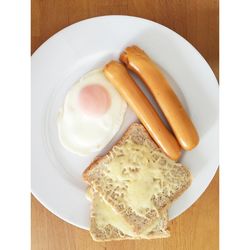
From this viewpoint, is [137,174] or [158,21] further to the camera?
[158,21]

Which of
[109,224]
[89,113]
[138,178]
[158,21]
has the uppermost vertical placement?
[158,21]

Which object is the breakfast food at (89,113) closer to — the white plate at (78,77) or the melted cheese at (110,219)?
the white plate at (78,77)

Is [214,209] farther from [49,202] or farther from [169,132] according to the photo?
[49,202]

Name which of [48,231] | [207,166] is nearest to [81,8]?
[207,166]

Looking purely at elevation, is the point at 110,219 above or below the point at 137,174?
below

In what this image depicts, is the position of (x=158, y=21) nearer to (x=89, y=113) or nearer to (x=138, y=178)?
(x=89, y=113)

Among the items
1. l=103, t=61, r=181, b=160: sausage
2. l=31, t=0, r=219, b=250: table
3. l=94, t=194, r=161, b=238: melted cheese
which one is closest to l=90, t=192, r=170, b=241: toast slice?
l=94, t=194, r=161, b=238: melted cheese

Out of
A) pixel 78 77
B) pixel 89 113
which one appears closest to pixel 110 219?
pixel 89 113

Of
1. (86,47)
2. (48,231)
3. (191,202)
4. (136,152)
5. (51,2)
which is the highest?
(51,2)

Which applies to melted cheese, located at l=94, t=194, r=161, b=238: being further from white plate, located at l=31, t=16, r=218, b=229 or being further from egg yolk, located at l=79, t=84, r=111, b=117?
egg yolk, located at l=79, t=84, r=111, b=117
